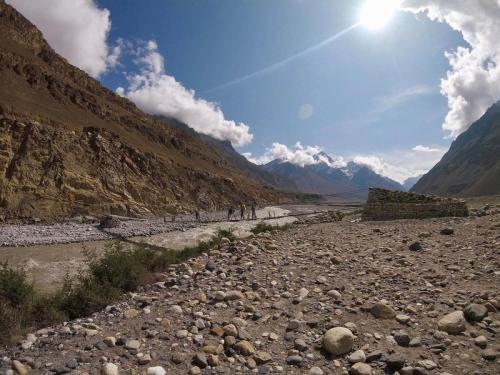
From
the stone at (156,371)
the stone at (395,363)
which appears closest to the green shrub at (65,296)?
the stone at (156,371)

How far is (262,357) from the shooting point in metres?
4.86

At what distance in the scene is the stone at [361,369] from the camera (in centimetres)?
448

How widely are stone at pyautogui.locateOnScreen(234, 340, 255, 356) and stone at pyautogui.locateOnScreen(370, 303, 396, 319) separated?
229cm

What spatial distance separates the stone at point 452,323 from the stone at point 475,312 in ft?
0.67

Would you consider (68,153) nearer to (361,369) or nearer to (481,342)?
(361,369)

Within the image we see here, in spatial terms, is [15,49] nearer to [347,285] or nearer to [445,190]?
[347,285]

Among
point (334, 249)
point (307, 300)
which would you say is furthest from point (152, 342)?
point (334, 249)

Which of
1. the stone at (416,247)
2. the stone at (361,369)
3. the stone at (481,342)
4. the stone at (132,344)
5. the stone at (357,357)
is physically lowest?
the stone at (361,369)

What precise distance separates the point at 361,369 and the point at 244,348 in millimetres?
1587

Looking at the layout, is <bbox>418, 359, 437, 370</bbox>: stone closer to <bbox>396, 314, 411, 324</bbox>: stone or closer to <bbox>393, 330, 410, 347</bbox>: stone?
<bbox>393, 330, 410, 347</bbox>: stone

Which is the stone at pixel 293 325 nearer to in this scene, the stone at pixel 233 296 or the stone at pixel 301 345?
the stone at pixel 301 345

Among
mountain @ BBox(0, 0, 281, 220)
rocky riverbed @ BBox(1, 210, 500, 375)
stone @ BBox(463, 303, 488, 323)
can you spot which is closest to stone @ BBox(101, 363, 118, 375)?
rocky riverbed @ BBox(1, 210, 500, 375)

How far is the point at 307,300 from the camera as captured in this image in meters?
6.75

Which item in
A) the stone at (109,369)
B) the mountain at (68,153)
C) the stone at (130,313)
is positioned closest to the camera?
the stone at (109,369)
